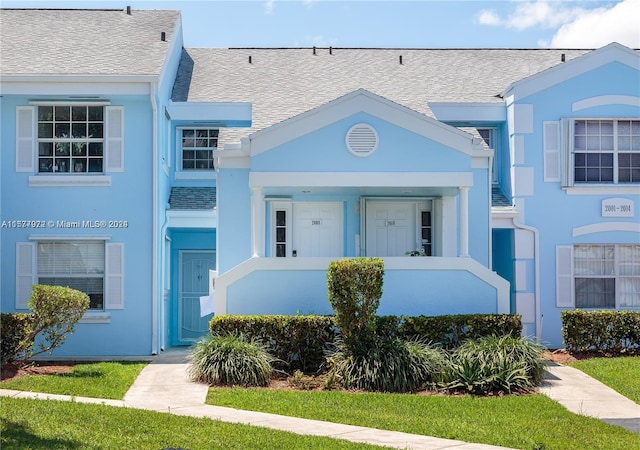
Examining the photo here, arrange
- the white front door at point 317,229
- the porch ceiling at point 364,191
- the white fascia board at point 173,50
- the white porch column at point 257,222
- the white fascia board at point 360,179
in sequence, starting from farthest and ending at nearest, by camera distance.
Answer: the white fascia board at point 173,50 < the white front door at point 317,229 < the porch ceiling at point 364,191 < the white fascia board at point 360,179 < the white porch column at point 257,222

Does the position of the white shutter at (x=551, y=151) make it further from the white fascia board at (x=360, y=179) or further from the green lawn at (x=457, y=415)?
the green lawn at (x=457, y=415)

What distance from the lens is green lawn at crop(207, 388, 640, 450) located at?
10.6 metres

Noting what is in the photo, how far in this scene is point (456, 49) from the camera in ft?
80.3

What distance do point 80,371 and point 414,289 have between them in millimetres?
6219

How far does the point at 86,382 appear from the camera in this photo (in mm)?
14062

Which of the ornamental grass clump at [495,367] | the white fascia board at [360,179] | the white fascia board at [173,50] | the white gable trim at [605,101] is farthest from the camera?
the white gable trim at [605,101]

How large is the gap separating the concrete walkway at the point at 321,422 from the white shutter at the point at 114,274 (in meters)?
2.33

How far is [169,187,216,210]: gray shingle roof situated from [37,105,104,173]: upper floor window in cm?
211

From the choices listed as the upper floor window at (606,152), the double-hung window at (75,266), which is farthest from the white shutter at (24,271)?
the upper floor window at (606,152)

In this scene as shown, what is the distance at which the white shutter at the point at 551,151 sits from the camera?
19.7m

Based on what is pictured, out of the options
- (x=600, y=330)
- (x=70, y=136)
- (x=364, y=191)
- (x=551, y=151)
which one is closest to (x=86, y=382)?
(x=70, y=136)

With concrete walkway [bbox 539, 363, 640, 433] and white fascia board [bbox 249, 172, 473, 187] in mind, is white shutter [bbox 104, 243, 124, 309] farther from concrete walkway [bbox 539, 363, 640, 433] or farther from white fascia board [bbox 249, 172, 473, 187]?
concrete walkway [bbox 539, 363, 640, 433]

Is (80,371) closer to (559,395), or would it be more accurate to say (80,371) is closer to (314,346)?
(314,346)

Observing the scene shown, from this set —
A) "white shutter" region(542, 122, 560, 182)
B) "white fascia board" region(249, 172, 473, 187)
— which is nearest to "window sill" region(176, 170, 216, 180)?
"white fascia board" region(249, 172, 473, 187)
